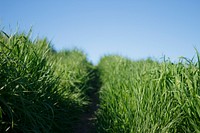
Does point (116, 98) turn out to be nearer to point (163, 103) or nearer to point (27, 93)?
point (163, 103)

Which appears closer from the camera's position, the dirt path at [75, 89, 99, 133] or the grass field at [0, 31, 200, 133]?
the grass field at [0, 31, 200, 133]

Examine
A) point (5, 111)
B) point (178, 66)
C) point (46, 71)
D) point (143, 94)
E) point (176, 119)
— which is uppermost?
point (178, 66)

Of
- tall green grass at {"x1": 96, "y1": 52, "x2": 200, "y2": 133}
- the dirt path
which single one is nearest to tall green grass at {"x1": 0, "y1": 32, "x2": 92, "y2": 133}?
the dirt path

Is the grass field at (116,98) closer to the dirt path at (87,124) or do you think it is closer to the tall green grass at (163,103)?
the tall green grass at (163,103)

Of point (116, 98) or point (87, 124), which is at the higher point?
point (116, 98)

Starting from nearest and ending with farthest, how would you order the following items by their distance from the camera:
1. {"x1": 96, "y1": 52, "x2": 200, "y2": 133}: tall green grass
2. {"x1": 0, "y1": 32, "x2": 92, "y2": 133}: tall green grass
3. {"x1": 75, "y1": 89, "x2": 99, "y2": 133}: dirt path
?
{"x1": 0, "y1": 32, "x2": 92, "y2": 133}: tall green grass → {"x1": 96, "y1": 52, "x2": 200, "y2": 133}: tall green grass → {"x1": 75, "y1": 89, "x2": 99, "y2": 133}: dirt path

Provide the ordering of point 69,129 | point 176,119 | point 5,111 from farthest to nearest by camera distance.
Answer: point 69,129, point 176,119, point 5,111

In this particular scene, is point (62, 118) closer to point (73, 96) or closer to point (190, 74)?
point (73, 96)

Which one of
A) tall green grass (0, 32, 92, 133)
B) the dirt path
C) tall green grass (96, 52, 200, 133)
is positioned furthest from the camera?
the dirt path

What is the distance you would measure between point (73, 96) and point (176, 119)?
2240 mm

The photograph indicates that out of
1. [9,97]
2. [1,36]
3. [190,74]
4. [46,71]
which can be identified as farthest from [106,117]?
[1,36]

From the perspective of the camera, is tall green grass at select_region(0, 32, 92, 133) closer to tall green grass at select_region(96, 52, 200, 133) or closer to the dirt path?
the dirt path

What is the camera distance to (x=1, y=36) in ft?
9.89

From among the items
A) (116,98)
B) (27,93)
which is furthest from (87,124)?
(27,93)
